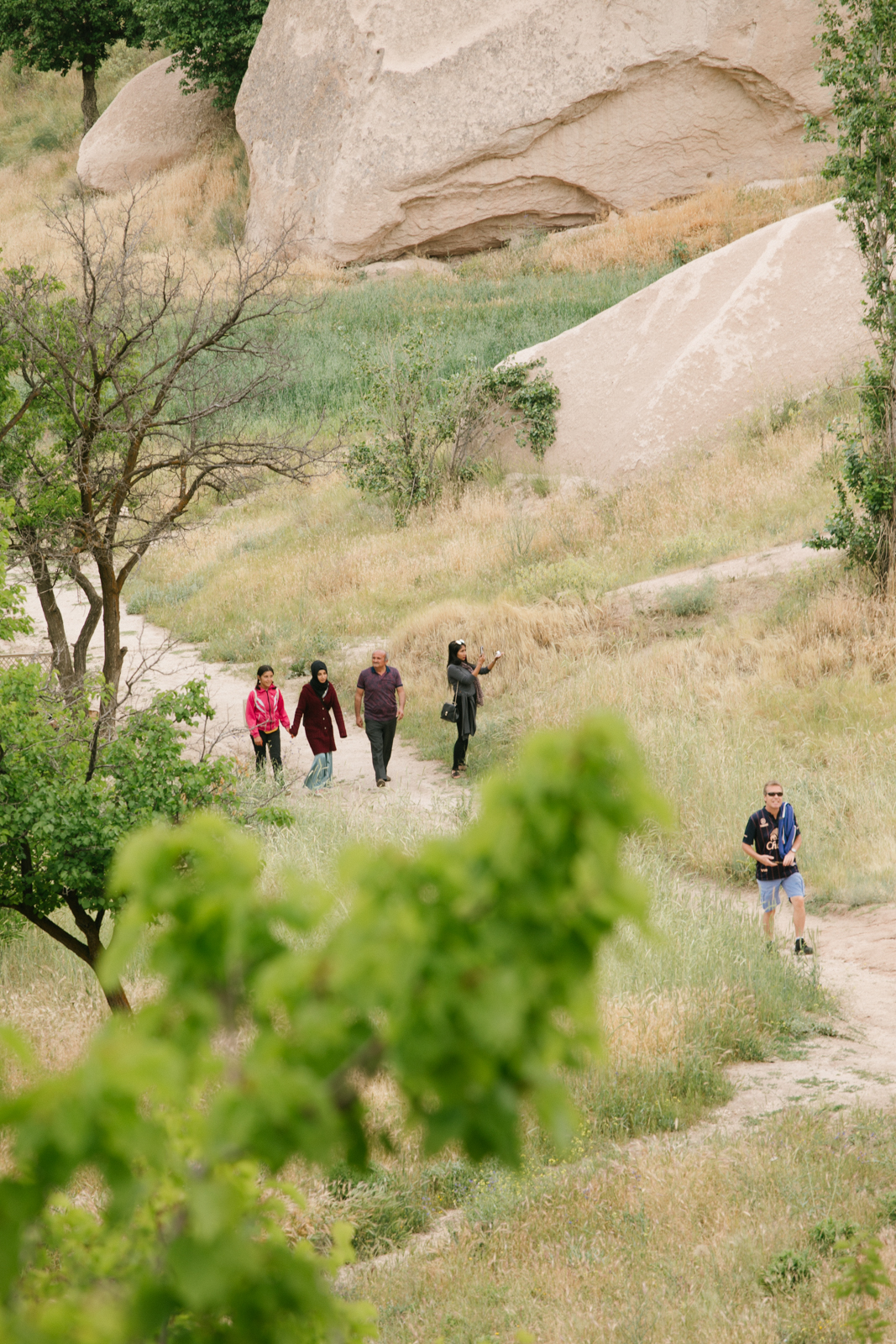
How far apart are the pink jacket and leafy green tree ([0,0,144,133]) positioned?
111 feet

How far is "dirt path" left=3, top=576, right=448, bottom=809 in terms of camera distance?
11.8 metres

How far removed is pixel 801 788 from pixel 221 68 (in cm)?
3536

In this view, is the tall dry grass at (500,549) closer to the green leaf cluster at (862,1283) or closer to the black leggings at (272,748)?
the black leggings at (272,748)

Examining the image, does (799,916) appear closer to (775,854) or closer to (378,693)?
(775,854)

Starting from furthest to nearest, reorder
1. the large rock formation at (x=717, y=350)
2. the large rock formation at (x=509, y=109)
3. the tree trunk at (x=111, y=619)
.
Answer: the large rock formation at (x=509, y=109), the large rock formation at (x=717, y=350), the tree trunk at (x=111, y=619)

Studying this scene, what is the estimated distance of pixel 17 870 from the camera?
19.9 ft

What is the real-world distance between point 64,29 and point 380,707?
36193 millimetres

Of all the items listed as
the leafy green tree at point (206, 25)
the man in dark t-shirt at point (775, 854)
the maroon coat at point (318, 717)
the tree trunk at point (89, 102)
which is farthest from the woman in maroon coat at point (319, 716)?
the tree trunk at point (89, 102)

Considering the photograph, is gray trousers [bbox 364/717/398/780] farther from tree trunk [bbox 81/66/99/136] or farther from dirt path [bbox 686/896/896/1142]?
tree trunk [bbox 81/66/99/136]

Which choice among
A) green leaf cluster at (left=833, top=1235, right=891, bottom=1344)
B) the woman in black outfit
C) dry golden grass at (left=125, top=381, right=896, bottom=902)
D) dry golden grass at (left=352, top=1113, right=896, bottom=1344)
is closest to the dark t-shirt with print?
dry golden grass at (left=125, top=381, right=896, bottom=902)

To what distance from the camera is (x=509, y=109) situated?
3019 centimetres

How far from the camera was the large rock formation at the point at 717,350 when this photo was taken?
734 inches

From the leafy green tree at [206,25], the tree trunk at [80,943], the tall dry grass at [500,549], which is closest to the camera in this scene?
the tree trunk at [80,943]

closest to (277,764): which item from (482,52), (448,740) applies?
(448,740)
